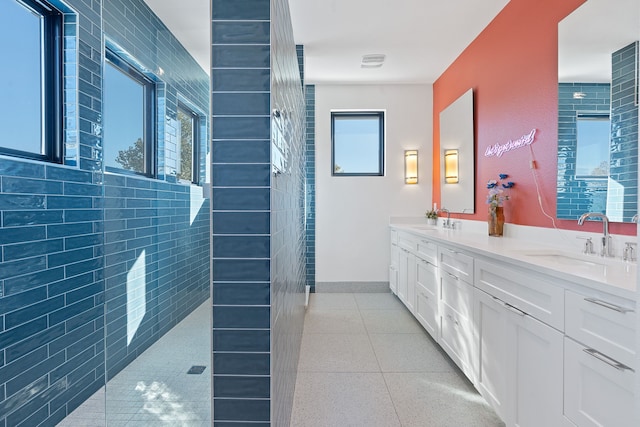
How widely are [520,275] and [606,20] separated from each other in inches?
54.5

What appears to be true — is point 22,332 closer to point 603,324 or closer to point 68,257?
point 68,257

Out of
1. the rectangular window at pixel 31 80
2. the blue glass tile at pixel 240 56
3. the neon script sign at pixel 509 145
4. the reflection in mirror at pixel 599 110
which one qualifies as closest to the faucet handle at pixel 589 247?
the reflection in mirror at pixel 599 110

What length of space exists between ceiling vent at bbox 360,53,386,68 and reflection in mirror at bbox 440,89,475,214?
92 centimetres

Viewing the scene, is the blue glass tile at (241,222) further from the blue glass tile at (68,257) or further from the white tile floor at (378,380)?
the white tile floor at (378,380)

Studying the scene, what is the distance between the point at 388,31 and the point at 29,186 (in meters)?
2.92

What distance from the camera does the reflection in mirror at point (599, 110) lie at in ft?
5.22

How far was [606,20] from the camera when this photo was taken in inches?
67.6

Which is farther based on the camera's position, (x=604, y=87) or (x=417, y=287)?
(x=417, y=287)

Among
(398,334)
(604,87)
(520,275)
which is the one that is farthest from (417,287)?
(604,87)

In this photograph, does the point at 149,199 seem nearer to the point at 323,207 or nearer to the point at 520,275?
the point at 520,275

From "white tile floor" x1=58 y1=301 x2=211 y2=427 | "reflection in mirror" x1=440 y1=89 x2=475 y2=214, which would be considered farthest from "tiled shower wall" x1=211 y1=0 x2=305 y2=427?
"reflection in mirror" x1=440 y1=89 x2=475 y2=214

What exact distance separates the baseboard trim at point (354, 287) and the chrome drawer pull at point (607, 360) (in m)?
3.34

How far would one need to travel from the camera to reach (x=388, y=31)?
3.09 meters

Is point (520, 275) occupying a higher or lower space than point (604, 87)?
lower
